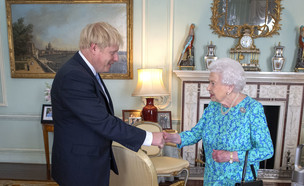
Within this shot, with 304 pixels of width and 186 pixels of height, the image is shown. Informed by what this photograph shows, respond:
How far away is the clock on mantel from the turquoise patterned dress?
210 cm

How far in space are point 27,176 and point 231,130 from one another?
320 cm

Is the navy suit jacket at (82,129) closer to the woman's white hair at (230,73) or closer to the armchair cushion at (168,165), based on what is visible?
the woman's white hair at (230,73)

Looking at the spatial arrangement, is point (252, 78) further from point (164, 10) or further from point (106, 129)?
point (106, 129)

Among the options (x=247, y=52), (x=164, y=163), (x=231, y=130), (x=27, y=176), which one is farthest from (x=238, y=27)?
(x=27, y=176)

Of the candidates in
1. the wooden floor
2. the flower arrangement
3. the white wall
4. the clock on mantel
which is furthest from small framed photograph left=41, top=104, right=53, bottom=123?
the clock on mantel

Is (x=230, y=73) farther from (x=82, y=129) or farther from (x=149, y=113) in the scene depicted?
(x=149, y=113)

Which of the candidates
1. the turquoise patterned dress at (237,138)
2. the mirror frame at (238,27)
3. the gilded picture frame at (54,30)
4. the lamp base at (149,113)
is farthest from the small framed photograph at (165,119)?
the turquoise patterned dress at (237,138)

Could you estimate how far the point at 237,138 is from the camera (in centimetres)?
149

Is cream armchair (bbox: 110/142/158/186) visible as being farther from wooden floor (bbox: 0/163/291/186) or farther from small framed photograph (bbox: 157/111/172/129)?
small framed photograph (bbox: 157/111/172/129)

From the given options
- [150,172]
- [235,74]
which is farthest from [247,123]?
[150,172]

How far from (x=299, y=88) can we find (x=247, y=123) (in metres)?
2.48

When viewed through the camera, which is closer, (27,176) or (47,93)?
(27,176)

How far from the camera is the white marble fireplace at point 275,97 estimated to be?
3.39m

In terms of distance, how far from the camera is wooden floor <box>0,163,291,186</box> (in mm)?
3215
